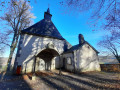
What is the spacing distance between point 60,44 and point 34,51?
499 centimetres

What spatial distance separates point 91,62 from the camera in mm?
10609

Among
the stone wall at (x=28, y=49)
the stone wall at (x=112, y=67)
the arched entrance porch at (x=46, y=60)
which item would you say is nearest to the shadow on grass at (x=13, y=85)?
the stone wall at (x=28, y=49)

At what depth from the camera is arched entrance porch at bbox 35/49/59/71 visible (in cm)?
1012

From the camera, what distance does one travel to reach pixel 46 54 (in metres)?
11.0

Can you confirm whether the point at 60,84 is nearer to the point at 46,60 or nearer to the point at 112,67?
the point at 46,60

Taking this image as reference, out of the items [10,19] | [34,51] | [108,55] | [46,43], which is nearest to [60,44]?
[46,43]

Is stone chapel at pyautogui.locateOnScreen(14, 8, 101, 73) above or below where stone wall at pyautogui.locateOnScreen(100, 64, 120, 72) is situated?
above

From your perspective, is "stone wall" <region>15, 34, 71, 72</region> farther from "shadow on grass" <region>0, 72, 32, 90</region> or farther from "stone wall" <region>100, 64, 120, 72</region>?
"stone wall" <region>100, 64, 120, 72</region>

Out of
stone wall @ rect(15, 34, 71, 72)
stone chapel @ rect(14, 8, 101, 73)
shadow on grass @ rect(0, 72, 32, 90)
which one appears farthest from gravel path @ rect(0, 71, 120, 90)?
stone wall @ rect(15, 34, 71, 72)

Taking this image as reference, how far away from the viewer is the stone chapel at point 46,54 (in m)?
8.12

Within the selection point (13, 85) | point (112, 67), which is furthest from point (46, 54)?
point (112, 67)

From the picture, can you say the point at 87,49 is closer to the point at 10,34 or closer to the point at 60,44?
the point at 60,44

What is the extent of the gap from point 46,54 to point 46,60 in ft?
3.74

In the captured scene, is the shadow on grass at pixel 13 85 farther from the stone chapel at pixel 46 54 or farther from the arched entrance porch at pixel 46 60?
the arched entrance porch at pixel 46 60
